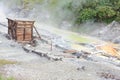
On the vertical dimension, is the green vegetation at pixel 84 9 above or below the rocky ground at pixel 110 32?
above

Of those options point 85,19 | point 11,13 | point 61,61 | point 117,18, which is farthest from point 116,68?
point 11,13

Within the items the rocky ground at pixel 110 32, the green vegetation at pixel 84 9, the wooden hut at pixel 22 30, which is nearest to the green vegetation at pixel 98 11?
the green vegetation at pixel 84 9

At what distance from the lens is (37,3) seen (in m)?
55.5

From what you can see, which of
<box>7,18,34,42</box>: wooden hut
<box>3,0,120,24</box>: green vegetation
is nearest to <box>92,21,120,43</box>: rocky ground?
<box>3,0,120,24</box>: green vegetation

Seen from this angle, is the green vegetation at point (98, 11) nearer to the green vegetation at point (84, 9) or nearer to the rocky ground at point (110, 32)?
the green vegetation at point (84, 9)

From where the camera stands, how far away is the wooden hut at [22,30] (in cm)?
3400

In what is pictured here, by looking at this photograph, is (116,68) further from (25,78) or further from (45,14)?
(45,14)

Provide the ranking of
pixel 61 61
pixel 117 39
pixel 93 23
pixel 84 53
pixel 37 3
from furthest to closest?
pixel 37 3
pixel 93 23
pixel 117 39
pixel 84 53
pixel 61 61

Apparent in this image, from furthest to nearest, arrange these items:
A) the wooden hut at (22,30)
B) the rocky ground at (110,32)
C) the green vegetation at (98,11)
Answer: the green vegetation at (98,11), the rocky ground at (110,32), the wooden hut at (22,30)

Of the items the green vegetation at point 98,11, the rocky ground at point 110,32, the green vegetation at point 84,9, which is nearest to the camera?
the rocky ground at point 110,32

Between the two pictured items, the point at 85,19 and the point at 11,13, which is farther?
the point at 11,13

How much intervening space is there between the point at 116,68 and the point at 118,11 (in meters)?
A: 17.5

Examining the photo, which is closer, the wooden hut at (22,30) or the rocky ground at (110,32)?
the wooden hut at (22,30)

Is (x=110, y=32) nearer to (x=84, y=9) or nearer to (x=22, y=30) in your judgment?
(x=84, y=9)
